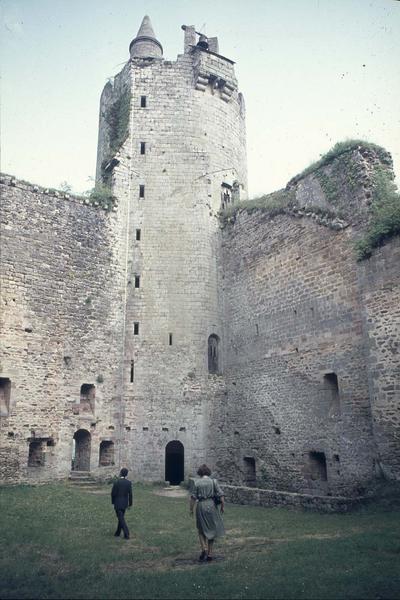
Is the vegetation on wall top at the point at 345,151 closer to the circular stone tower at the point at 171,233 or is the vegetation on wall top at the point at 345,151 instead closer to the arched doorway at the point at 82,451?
the circular stone tower at the point at 171,233

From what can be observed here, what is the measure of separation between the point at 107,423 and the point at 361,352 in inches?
375

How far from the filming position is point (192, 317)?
19.7 metres

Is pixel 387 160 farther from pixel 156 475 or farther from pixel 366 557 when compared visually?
pixel 156 475

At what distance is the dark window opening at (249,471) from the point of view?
17.3m

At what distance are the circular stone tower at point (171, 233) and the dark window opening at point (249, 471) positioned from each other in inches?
57.9

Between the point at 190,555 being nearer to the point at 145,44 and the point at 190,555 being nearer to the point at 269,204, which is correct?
the point at 269,204

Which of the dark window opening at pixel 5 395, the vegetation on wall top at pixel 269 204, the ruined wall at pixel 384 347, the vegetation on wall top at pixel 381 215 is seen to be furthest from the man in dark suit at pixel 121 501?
the vegetation on wall top at pixel 269 204

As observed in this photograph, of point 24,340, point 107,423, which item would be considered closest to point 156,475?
point 107,423

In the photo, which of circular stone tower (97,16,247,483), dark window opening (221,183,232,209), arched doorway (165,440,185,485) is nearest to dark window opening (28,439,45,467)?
circular stone tower (97,16,247,483)

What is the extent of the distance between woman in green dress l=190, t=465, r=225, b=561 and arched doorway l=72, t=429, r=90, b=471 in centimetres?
1046

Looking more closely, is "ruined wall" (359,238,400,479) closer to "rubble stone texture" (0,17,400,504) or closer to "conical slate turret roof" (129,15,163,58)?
"rubble stone texture" (0,17,400,504)

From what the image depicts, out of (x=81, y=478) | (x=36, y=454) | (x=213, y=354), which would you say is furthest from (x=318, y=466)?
(x=36, y=454)

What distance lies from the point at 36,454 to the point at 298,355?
940 centimetres

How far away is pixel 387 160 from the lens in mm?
15477
